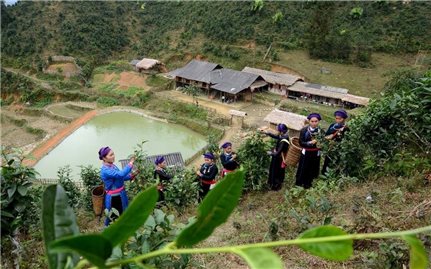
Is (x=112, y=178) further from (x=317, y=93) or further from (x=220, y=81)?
(x=220, y=81)

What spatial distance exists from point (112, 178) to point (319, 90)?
65.1 ft

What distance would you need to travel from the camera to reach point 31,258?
10.1 ft

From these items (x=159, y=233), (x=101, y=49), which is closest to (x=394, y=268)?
(x=159, y=233)

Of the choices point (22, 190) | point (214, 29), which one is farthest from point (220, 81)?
point (22, 190)

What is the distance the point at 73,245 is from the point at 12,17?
135 ft

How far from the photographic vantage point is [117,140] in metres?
20.8

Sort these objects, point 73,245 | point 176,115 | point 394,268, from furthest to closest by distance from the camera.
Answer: point 176,115 → point 394,268 → point 73,245

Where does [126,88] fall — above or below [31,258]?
below

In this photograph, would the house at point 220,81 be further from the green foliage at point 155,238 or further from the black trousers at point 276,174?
the green foliage at point 155,238

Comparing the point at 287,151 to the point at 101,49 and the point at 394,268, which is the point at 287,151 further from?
the point at 101,49

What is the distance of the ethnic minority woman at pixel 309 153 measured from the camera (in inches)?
206

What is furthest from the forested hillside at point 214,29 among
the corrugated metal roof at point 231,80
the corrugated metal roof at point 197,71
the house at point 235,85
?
the house at point 235,85

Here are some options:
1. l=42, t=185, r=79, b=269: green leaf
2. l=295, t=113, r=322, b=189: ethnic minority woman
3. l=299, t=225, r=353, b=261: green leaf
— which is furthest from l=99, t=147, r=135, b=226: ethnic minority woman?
l=299, t=225, r=353, b=261: green leaf

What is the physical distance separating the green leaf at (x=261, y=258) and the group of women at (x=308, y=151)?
4870mm
